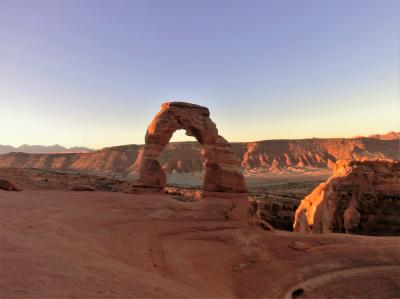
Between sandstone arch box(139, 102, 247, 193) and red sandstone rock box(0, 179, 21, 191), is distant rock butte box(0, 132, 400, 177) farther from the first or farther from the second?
red sandstone rock box(0, 179, 21, 191)

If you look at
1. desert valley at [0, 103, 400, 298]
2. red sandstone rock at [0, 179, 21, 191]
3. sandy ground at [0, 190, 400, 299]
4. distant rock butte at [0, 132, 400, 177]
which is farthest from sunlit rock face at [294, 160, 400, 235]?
distant rock butte at [0, 132, 400, 177]

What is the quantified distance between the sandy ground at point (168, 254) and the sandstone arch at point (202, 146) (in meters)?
1.72

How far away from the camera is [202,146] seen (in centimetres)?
2242

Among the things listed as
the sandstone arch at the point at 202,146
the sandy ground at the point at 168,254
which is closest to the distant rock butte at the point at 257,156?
the sandstone arch at the point at 202,146

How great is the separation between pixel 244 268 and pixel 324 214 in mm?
16975

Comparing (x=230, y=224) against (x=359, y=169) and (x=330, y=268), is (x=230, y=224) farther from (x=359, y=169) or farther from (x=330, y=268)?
→ (x=359, y=169)

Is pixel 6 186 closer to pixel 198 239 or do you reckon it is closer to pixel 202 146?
pixel 202 146

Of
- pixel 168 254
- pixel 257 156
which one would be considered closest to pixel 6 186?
pixel 168 254

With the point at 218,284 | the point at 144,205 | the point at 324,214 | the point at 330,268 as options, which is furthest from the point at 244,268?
the point at 324,214

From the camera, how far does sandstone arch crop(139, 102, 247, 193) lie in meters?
21.4

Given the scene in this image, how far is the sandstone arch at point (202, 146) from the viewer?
2138 centimetres

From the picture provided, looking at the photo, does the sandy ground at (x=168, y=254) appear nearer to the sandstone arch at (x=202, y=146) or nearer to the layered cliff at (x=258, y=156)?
the sandstone arch at (x=202, y=146)

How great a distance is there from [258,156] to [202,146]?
10440 centimetres

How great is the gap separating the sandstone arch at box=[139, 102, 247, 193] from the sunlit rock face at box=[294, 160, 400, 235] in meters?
12.1
